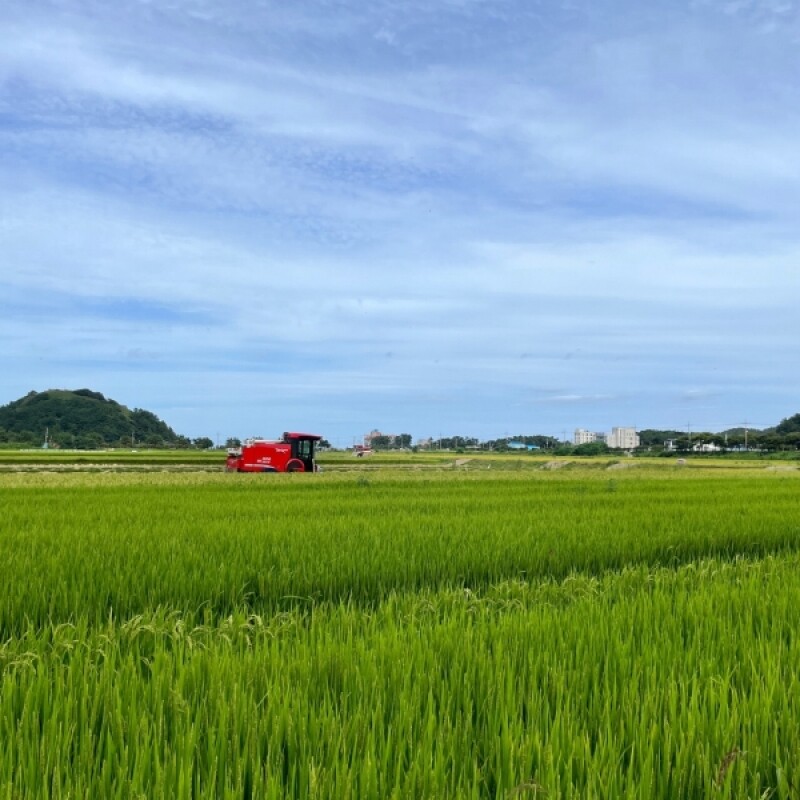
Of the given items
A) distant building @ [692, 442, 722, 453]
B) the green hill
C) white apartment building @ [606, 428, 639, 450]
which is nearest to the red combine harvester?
the green hill

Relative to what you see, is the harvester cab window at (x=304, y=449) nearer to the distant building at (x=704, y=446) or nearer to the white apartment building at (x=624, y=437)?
the distant building at (x=704, y=446)

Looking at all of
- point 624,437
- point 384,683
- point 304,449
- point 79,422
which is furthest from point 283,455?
point 624,437

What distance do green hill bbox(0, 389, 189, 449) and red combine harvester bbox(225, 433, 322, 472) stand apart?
83608mm

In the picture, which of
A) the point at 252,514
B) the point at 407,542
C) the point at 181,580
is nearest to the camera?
the point at 181,580

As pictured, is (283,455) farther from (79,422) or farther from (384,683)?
(79,422)

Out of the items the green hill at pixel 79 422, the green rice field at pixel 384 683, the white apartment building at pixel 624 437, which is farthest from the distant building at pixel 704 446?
the green rice field at pixel 384 683

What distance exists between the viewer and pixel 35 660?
7.98 ft

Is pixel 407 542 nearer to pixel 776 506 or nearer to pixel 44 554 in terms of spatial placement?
pixel 44 554

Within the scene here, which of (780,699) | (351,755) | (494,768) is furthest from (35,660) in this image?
(780,699)

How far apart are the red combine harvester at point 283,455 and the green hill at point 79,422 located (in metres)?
83.6

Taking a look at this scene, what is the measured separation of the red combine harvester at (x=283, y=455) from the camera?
25781 millimetres

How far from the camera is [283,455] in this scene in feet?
85.5

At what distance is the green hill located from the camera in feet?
344

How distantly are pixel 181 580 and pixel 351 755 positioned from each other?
281 centimetres
